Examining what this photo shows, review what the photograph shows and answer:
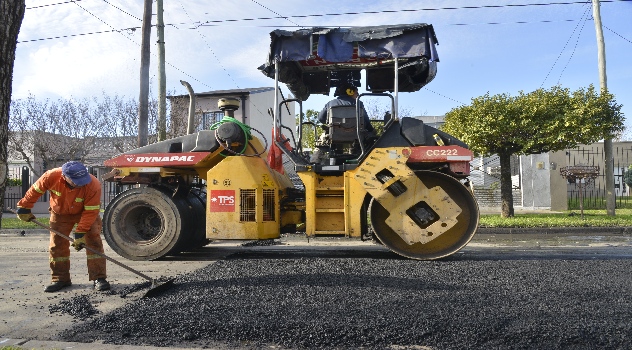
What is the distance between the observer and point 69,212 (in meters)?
4.97

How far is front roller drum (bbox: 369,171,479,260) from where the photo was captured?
225 inches

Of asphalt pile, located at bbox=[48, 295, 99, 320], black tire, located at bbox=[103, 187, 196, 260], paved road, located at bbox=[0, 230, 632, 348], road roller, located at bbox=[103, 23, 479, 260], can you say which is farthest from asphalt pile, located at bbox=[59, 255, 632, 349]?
black tire, located at bbox=[103, 187, 196, 260]

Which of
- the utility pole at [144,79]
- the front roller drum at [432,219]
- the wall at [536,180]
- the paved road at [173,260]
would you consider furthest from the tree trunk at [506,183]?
the utility pole at [144,79]

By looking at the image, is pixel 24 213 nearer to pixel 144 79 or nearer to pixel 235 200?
pixel 235 200

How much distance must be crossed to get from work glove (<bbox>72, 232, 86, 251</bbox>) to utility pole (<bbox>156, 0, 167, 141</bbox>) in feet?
22.7

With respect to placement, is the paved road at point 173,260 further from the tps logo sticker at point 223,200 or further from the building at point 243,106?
the building at point 243,106

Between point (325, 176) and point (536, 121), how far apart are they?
283 inches

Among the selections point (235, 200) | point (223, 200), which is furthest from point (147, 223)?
point (235, 200)

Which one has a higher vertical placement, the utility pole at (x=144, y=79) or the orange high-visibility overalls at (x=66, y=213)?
the utility pole at (x=144, y=79)

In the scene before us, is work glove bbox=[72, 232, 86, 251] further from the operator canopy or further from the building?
the building

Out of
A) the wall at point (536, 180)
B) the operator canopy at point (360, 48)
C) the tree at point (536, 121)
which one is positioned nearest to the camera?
the operator canopy at point (360, 48)

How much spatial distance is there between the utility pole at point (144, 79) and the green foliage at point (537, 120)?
7344mm

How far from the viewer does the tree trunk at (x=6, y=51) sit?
9.96 ft

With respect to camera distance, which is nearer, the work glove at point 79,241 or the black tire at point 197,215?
the work glove at point 79,241
